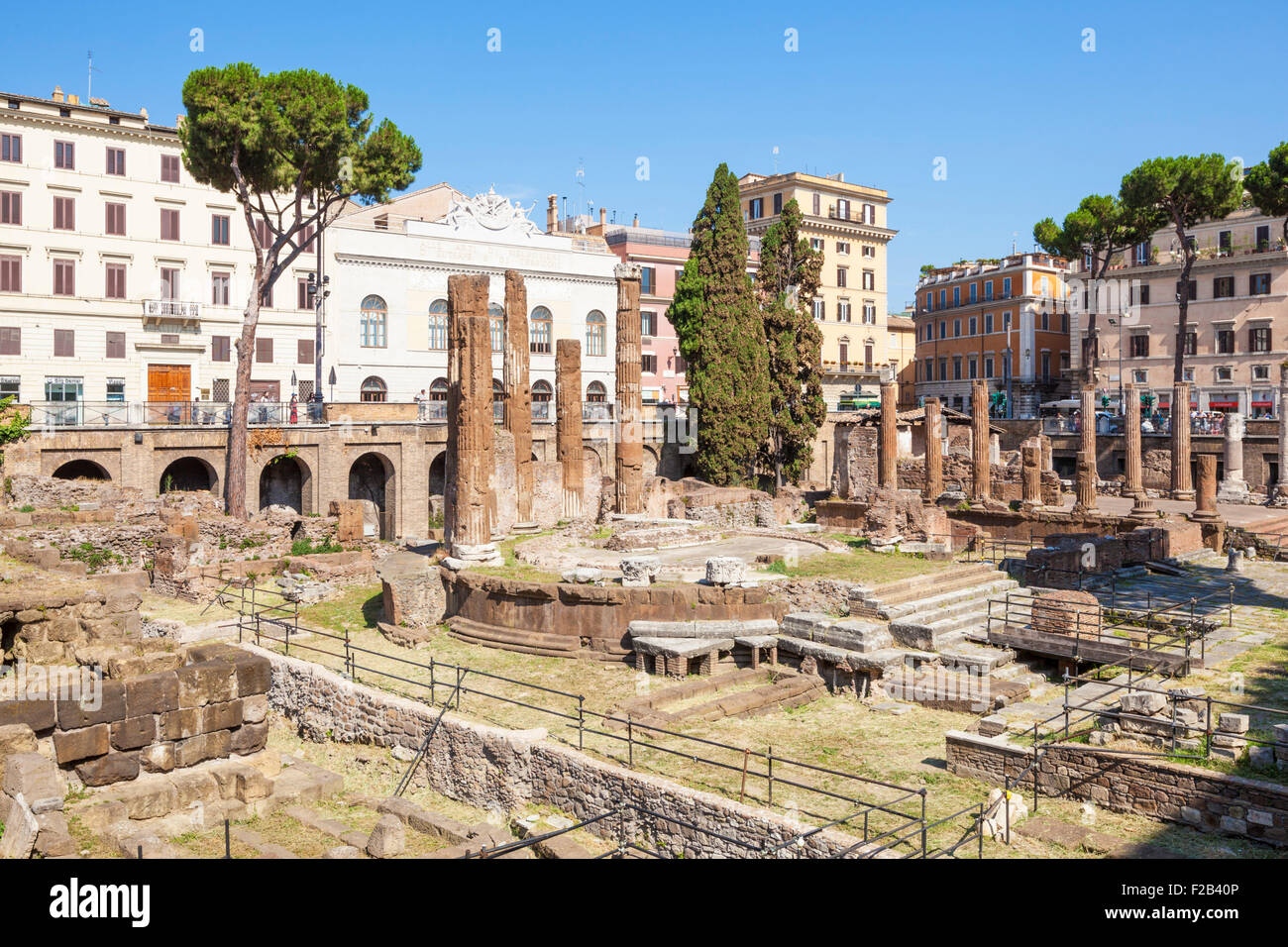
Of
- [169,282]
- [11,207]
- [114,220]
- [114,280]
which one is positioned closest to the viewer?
[11,207]

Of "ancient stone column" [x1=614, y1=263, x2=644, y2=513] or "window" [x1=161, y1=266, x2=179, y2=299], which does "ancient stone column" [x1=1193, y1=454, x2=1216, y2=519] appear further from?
"window" [x1=161, y1=266, x2=179, y2=299]

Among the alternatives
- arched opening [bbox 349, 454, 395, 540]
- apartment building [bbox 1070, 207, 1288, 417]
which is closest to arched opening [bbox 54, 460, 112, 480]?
arched opening [bbox 349, 454, 395, 540]

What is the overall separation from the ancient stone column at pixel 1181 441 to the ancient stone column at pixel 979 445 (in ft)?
21.4

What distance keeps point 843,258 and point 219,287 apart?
3882cm

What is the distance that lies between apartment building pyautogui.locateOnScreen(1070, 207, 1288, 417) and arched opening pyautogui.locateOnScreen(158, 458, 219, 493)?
46712 millimetres

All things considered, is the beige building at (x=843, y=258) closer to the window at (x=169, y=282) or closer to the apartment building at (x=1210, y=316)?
the apartment building at (x=1210, y=316)

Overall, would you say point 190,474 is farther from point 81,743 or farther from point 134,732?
point 81,743

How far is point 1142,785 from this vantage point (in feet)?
39.8

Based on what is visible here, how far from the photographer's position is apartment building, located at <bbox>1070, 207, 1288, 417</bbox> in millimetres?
54000

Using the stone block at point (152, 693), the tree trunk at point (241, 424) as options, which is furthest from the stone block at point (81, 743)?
the tree trunk at point (241, 424)

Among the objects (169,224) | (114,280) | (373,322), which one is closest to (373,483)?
(373,322)

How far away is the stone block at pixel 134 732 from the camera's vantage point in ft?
44.3

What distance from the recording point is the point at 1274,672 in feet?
54.3
